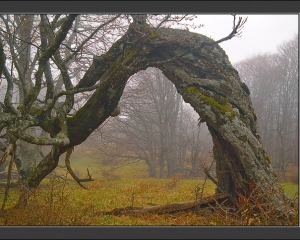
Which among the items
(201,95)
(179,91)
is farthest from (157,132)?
(201,95)

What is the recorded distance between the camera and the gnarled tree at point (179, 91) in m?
5.67

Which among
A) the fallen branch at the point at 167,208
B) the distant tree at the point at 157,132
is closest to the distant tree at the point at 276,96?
the fallen branch at the point at 167,208

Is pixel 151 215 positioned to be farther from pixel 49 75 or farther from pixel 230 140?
pixel 49 75

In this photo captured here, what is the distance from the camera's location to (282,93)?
35.7 ft

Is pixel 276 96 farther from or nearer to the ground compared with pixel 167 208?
farther from the ground

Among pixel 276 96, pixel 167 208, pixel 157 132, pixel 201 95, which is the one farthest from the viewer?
pixel 157 132

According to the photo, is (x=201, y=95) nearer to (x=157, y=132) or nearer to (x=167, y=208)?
(x=167, y=208)

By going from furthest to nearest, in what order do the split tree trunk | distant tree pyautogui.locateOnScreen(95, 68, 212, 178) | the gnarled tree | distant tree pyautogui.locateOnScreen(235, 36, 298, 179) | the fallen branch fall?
distant tree pyautogui.locateOnScreen(95, 68, 212, 178) → distant tree pyautogui.locateOnScreen(235, 36, 298, 179) → the fallen branch → the split tree trunk → the gnarled tree

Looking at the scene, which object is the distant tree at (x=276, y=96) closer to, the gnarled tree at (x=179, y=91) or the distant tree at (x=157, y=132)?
the gnarled tree at (x=179, y=91)

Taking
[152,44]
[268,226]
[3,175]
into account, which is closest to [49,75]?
[152,44]

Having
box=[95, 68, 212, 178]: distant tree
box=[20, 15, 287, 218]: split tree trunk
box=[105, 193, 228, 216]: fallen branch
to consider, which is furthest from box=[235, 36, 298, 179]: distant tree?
box=[95, 68, 212, 178]: distant tree

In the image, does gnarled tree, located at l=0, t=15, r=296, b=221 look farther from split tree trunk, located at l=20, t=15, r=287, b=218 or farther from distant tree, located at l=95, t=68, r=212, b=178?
distant tree, located at l=95, t=68, r=212, b=178

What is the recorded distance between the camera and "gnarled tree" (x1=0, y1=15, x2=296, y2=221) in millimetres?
5672

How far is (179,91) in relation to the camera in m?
6.68
